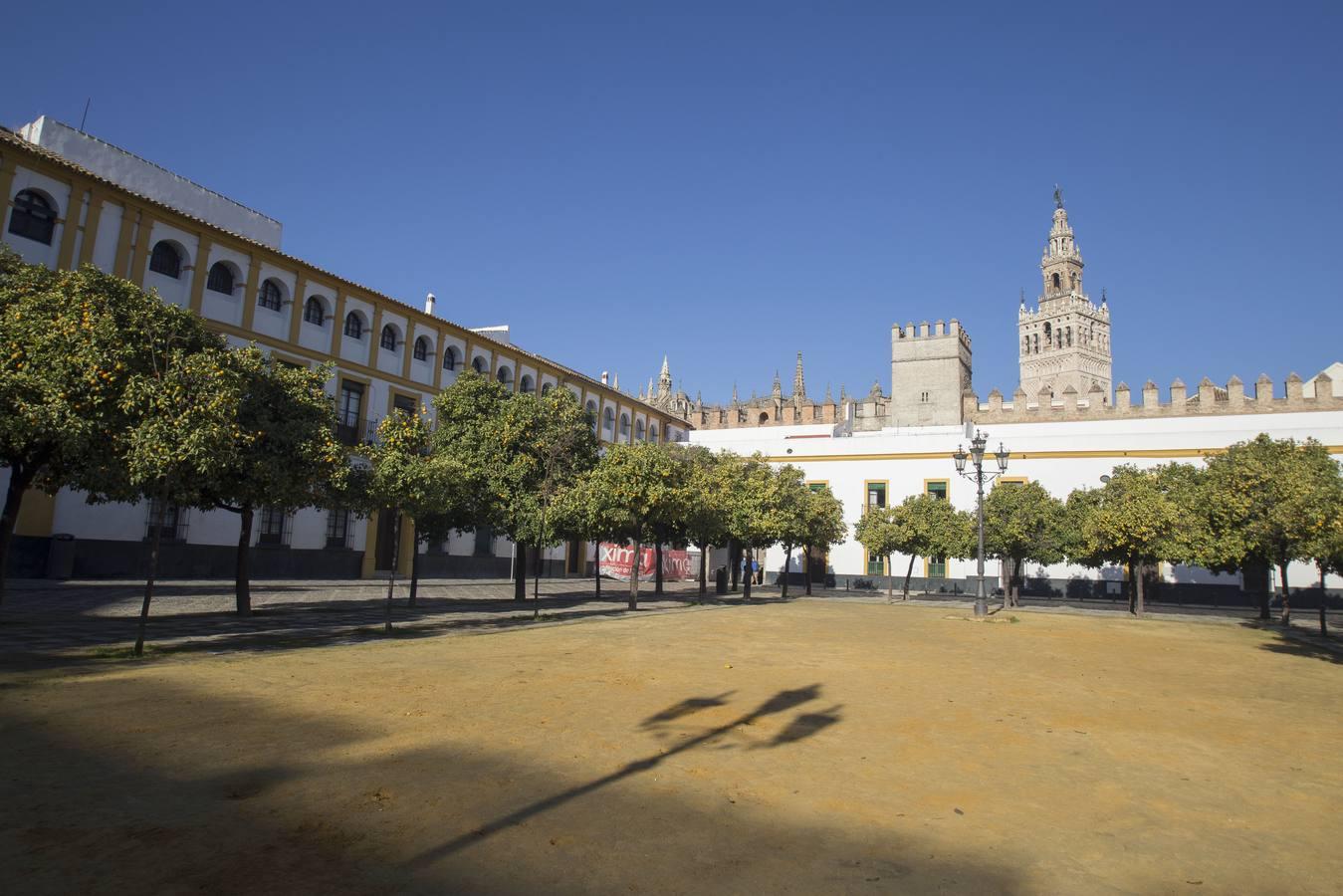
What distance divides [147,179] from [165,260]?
5522 mm

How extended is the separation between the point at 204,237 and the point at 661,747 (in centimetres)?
2834

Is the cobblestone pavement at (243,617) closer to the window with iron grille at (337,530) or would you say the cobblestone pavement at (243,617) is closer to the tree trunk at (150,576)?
the tree trunk at (150,576)

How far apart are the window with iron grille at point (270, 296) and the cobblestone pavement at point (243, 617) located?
10826 millimetres

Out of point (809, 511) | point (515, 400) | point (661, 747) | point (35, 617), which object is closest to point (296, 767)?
point (661, 747)

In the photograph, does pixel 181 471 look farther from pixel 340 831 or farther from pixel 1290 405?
pixel 1290 405

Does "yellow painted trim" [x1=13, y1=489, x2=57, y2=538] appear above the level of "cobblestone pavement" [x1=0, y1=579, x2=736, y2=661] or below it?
above

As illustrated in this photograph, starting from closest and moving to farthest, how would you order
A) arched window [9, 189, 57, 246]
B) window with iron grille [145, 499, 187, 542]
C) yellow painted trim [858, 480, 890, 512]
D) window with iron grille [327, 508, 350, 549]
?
arched window [9, 189, 57, 246] < window with iron grille [145, 499, 187, 542] < window with iron grille [327, 508, 350, 549] < yellow painted trim [858, 480, 890, 512]

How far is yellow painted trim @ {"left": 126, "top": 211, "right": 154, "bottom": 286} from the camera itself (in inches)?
995

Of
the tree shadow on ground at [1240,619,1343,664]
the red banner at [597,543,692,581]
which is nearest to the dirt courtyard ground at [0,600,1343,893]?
the tree shadow on ground at [1240,619,1343,664]

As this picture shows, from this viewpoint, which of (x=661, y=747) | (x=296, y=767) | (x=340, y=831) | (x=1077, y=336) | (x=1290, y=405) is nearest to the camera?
(x=340, y=831)

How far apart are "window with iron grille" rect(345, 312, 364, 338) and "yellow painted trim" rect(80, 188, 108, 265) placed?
1019 cm

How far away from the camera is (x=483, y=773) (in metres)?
6.20

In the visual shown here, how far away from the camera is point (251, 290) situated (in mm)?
29094

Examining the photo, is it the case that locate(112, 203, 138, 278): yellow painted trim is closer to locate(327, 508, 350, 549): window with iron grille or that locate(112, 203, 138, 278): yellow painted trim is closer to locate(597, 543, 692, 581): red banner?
locate(327, 508, 350, 549): window with iron grille
